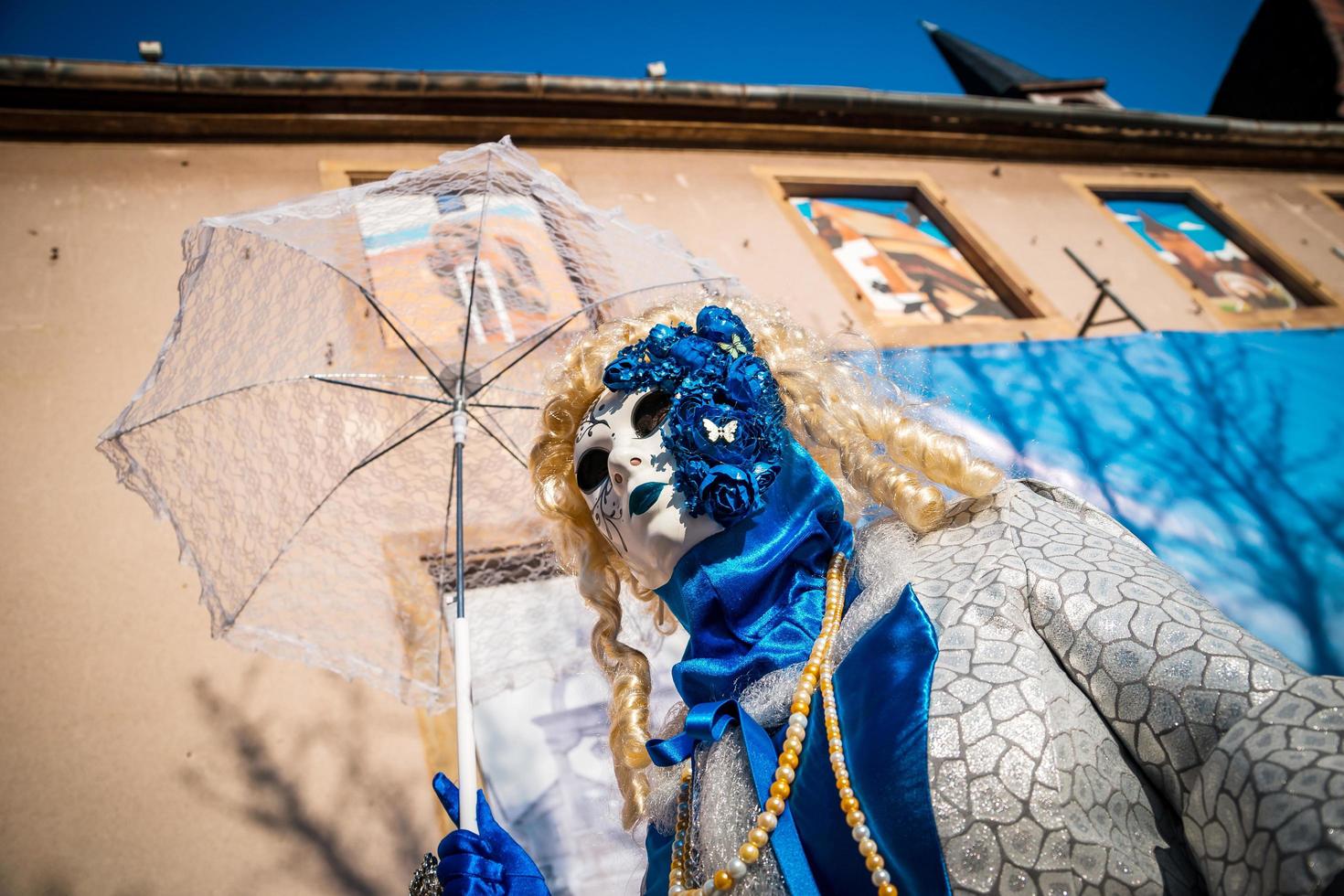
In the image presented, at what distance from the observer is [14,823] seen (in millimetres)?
2654

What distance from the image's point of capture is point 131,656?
3.10 m

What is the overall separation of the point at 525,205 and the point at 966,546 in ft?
5.28

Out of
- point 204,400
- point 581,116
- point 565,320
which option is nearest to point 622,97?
point 581,116

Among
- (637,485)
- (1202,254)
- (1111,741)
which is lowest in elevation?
(1111,741)

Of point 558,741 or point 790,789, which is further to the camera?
point 558,741

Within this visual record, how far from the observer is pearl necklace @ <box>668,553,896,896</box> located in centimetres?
124

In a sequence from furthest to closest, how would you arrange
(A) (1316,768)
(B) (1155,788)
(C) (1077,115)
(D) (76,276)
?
(C) (1077,115)
(D) (76,276)
(B) (1155,788)
(A) (1316,768)

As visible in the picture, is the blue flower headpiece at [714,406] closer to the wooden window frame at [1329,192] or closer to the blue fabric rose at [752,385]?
the blue fabric rose at [752,385]

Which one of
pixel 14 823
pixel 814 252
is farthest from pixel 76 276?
pixel 814 252

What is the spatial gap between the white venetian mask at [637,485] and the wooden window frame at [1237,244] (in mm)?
6142

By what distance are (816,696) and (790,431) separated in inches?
28.0

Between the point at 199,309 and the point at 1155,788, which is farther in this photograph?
the point at 199,309

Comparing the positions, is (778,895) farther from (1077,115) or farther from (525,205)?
(1077,115)

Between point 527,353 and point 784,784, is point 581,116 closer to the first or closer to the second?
point 527,353
